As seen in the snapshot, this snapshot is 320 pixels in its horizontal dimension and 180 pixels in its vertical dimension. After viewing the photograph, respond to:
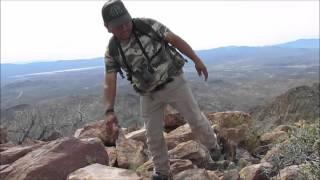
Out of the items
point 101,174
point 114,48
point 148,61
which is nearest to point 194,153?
point 101,174

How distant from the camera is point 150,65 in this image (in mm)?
4930

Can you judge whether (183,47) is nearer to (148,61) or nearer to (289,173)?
(148,61)

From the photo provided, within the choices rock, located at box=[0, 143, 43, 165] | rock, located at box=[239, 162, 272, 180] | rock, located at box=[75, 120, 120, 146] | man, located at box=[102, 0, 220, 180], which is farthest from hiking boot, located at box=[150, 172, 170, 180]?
rock, located at box=[75, 120, 120, 146]

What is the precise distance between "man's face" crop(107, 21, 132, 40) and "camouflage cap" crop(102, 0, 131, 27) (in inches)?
1.4

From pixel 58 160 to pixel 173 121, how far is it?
3564 mm

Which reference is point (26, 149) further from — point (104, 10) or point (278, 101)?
point (278, 101)

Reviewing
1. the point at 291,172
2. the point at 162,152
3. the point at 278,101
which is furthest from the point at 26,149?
the point at 278,101

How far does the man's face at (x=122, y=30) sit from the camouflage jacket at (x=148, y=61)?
63mm

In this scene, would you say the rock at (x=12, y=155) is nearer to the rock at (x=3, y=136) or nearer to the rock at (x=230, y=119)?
the rock at (x=3, y=136)

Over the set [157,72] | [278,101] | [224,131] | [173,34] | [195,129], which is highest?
[173,34]

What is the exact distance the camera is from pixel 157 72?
16.3 ft

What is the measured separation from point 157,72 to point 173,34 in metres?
0.39

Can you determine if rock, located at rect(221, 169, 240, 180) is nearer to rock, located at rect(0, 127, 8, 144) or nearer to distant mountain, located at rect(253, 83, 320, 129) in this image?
rock, located at rect(0, 127, 8, 144)

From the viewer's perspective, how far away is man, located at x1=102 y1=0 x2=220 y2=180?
4840 mm
